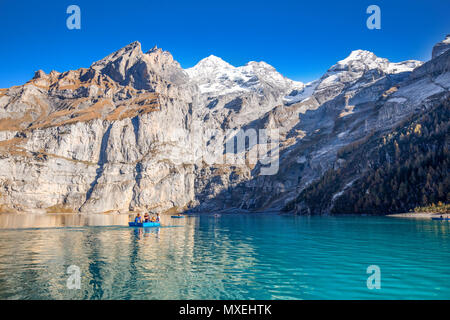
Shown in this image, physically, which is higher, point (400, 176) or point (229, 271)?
point (400, 176)

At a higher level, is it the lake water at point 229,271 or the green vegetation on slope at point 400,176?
the green vegetation on slope at point 400,176

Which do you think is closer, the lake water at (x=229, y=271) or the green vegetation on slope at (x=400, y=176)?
the lake water at (x=229, y=271)

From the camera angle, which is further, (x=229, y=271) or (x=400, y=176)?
(x=400, y=176)

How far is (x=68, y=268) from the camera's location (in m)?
33.4

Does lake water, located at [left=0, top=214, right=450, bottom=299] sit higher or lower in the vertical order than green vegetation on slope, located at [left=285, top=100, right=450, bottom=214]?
lower

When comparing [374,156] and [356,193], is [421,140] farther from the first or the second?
[356,193]

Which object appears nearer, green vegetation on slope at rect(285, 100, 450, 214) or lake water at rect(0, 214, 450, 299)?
lake water at rect(0, 214, 450, 299)

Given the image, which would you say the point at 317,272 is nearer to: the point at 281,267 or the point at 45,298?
the point at 281,267

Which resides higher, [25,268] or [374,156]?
[374,156]

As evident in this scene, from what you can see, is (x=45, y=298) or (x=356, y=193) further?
(x=356, y=193)
